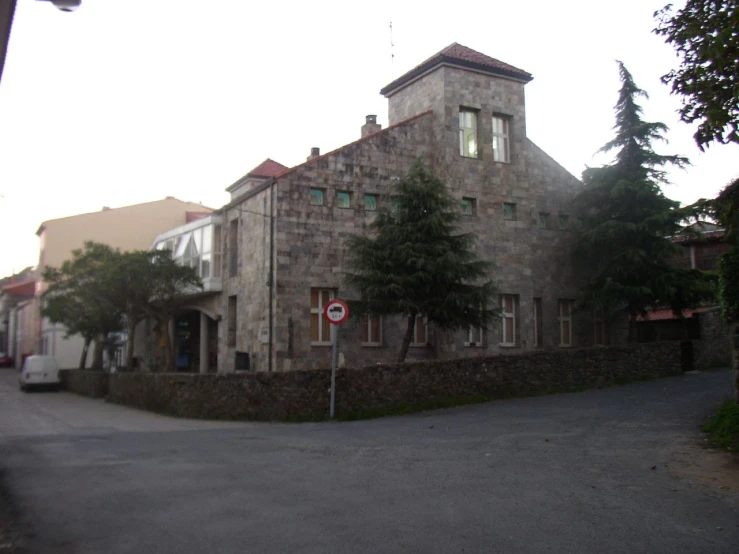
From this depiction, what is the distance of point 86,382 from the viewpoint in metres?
32.7

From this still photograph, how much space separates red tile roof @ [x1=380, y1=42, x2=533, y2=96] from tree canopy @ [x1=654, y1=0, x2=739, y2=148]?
57.8 ft

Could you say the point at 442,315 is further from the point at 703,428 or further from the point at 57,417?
the point at 57,417

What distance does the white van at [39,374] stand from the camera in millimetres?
36406

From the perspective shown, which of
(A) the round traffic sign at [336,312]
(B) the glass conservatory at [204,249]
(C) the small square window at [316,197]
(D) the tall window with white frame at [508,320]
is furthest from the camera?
(B) the glass conservatory at [204,249]

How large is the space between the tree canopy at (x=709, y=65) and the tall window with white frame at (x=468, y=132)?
1758 cm

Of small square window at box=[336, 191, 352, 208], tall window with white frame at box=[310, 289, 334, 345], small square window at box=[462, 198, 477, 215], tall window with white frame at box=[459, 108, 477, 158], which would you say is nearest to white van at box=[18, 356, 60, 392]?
tall window with white frame at box=[310, 289, 334, 345]

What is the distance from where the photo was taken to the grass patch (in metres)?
11.5

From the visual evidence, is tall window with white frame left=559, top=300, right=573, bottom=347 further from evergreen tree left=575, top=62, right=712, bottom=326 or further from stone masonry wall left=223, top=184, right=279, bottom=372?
stone masonry wall left=223, top=184, right=279, bottom=372

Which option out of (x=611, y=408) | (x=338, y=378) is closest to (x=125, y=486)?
(x=338, y=378)

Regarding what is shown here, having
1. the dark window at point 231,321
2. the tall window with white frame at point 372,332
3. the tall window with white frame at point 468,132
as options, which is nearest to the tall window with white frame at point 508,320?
the tall window with white frame at point 372,332

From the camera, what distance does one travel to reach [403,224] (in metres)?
22.4

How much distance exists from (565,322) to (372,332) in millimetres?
9575

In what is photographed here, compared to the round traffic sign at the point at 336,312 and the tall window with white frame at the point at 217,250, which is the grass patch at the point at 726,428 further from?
the tall window with white frame at the point at 217,250

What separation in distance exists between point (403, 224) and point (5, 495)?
15398 mm
